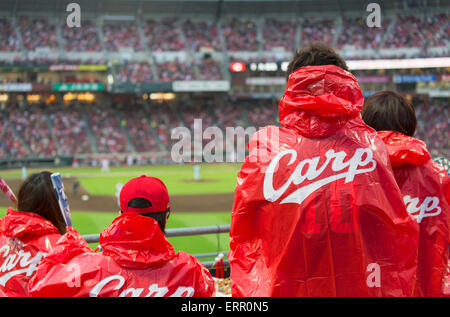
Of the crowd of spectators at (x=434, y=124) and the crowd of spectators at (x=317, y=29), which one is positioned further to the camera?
the crowd of spectators at (x=317, y=29)

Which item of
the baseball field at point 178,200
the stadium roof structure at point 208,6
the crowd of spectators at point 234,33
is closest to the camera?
the baseball field at point 178,200

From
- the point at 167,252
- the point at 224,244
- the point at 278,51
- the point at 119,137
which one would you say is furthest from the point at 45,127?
the point at 167,252

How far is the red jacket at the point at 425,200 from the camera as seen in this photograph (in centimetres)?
235

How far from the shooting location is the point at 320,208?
186 centimetres

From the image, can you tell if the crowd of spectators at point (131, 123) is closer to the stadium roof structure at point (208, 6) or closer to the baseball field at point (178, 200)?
the baseball field at point (178, 200)

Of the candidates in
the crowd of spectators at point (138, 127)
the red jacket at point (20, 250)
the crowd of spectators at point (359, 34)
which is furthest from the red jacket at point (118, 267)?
the crowd of spectators at point (359, 34)

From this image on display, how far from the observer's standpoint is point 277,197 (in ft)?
6.10

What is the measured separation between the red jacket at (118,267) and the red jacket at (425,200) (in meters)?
1.29

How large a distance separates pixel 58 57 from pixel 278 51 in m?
20.6

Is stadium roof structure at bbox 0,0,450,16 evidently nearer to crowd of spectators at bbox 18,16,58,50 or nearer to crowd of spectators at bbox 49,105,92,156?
crowd of spectators at bbox 18,16,58,50

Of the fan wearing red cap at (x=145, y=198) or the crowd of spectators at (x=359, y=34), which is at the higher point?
the crowd of spectators at (x=359, y=34)

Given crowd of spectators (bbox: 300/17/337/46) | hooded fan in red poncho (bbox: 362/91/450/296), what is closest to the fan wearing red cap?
hooded fan in red poncho (bbox: 362/91/450/296)

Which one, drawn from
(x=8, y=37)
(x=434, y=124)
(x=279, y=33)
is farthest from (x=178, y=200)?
(x=279, y=33)
